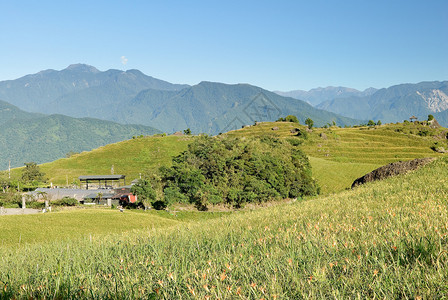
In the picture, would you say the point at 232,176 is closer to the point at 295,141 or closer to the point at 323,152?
the point at 295,141

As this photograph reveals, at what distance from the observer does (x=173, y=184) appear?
161ft

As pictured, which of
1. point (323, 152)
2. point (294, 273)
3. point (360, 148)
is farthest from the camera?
point (360, 148)

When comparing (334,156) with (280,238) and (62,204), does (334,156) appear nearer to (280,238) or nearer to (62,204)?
(62,204)

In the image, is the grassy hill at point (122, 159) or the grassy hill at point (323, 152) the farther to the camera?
the grassy hill at point (122, 159)

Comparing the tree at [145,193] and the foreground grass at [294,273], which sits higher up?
the foreground grass at [294,273]

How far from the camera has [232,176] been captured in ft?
166

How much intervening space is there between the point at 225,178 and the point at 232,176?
1.25m

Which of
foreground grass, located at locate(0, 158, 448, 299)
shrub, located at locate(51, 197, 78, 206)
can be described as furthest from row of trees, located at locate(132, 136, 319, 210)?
foreground grass, located at locate(0, 158, 448, 299)

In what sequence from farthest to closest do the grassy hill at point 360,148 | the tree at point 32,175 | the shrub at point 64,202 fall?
1. the tree at point 32,175
2. the grassy hill at point 360,148
3. the shrub at point 64,202

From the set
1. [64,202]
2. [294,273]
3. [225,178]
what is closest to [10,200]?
[64,202]

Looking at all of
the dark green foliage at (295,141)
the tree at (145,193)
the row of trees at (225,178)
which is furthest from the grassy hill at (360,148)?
the tree at (145,193)

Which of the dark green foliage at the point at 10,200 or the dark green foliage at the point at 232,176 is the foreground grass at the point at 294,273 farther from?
the dark green foliage at the point at 10,200

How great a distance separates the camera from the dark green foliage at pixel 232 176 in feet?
157

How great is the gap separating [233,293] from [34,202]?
52647mm
